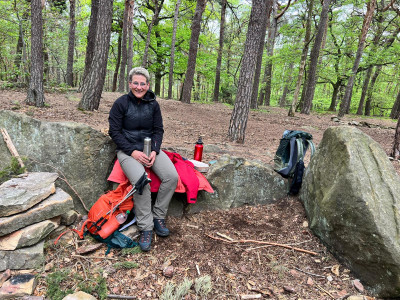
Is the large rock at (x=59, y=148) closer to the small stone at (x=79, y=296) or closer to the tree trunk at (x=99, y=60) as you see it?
the small stone at (x=79, y=296)

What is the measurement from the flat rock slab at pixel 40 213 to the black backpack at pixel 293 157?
10.2ft

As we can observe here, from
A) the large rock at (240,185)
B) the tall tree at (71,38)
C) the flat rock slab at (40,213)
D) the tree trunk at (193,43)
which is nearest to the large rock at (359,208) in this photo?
the large rock at (240,185)

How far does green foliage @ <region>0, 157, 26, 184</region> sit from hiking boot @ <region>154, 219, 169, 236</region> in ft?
6.47

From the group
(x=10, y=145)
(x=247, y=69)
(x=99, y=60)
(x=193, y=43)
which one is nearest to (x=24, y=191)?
(x=10, y=145)

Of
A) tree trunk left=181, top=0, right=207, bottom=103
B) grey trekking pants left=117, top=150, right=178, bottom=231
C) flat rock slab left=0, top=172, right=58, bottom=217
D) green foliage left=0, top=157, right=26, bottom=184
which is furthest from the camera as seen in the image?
tree trunk left=181, top=0, right=207, bottom=103

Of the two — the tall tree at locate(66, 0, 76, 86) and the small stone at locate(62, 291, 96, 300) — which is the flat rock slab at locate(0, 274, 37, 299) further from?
the tall tree at locate(66, 0, 76, 86)

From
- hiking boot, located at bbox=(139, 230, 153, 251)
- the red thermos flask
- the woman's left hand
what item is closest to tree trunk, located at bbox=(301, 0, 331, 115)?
the red thermos flask

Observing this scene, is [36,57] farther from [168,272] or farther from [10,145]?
[168,272]

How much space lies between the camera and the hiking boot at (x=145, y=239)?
2.68 meters

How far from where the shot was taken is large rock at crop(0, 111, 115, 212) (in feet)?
10.9

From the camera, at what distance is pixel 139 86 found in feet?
10.1

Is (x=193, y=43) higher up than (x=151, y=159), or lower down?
higher up

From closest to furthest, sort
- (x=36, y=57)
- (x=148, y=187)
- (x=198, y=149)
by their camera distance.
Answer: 1. (x=148, y=187)
2. (x=198, y=149)
3. (x=36, y=57)

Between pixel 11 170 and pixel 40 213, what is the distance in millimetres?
1088
